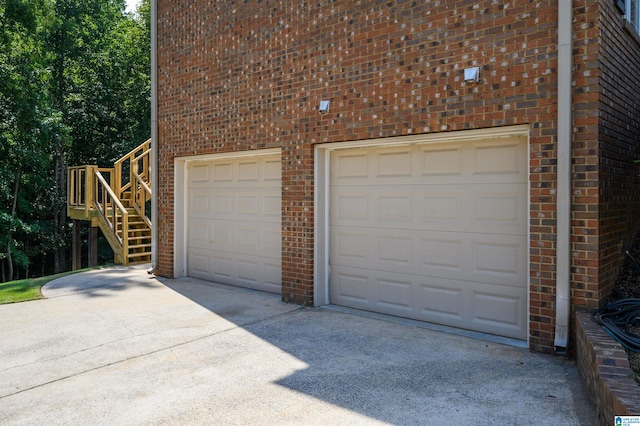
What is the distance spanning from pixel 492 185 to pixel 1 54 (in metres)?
14.1

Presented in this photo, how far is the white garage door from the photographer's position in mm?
7656

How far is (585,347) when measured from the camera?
3.86 m

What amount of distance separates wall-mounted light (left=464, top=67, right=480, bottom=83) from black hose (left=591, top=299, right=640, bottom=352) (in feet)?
8.28

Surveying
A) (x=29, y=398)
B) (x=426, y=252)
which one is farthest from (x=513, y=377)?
(x=29, y=398)

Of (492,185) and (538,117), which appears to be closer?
(538,117)

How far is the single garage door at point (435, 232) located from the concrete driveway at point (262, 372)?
44 cm

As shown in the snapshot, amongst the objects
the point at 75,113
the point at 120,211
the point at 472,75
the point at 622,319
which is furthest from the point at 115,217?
the point at 75,113

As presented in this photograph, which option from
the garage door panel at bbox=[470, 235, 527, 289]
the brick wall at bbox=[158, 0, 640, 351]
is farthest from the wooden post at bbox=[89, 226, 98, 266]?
the garage door panel at bbox=[470, 235, 527, 289]

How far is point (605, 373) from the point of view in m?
3.19

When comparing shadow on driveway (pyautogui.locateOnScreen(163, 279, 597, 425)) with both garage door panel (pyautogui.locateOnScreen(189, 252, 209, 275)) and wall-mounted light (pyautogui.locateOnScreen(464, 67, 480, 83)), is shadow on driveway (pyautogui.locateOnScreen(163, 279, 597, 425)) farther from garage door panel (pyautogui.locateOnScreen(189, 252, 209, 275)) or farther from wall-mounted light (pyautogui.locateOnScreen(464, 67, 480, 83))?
garage door panel (pyautogui.locateOnScreen(189, 252, 209, 275))

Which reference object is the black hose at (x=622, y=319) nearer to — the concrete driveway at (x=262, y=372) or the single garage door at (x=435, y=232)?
the concrete driveway at (x=262, y=372)

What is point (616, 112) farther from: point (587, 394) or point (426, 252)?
point (587, 394)

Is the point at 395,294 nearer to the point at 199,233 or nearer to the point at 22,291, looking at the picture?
the point at 199,233

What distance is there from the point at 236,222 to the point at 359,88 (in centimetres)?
327
